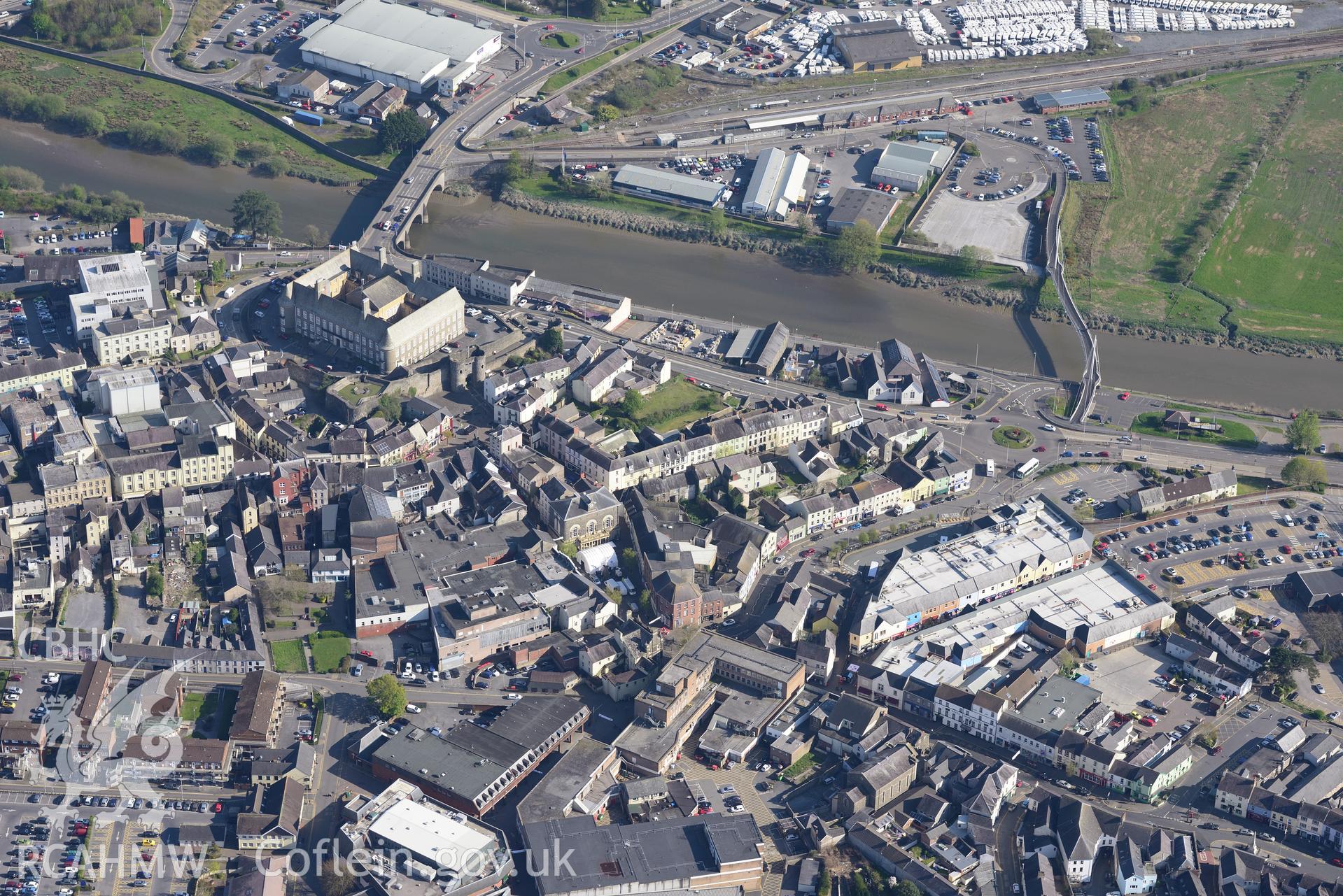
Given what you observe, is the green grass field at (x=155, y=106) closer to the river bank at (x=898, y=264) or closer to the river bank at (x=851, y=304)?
the river bank at (x=851, y=304)

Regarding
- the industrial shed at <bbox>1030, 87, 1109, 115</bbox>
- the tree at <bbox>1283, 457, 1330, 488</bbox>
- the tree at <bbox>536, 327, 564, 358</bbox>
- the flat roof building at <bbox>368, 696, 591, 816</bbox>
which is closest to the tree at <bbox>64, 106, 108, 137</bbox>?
the tree at <bbox>536, 327, 564, 358</bbox>

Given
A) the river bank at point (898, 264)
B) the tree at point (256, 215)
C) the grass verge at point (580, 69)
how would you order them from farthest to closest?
the grass verge at point (580, 69) < the tree at point (256, 215) < the river bank at point (898, 264)

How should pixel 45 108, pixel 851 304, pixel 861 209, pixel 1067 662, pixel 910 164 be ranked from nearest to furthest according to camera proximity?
1. pixel 1067 662
2. pixel 851 304
3. pixel 861 209
4. pixel 910 164
5. pixel 45 108

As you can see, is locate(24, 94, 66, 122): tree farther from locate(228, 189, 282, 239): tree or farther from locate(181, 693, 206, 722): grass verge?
locate(181, 693, 206, 722): grass verge

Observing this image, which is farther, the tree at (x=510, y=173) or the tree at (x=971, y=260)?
the tree at (x=510, y=173)

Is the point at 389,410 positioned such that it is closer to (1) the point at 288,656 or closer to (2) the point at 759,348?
(1) the point at 288,656

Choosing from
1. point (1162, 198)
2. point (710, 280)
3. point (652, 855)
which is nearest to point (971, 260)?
point (710, 280)

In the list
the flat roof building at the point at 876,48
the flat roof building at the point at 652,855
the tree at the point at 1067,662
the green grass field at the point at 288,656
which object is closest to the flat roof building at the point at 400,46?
the flat roof building at the point at 876,48
